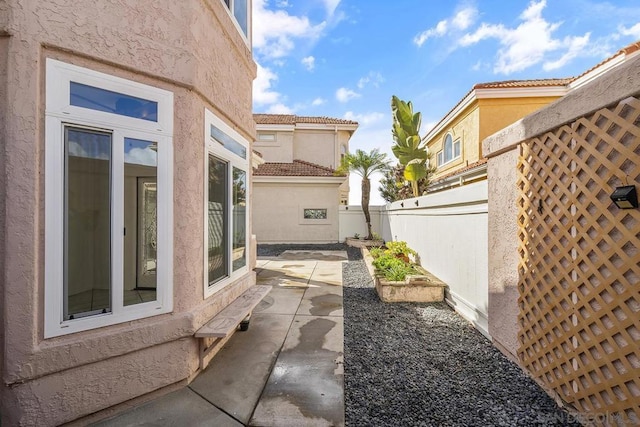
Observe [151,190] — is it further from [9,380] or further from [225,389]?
[225,389]

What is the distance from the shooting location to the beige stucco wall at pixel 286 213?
1852 centimetres

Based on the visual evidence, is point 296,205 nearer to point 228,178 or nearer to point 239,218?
point 239,218

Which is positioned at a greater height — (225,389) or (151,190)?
(151,190)

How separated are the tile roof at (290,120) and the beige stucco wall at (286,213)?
6.44 metres

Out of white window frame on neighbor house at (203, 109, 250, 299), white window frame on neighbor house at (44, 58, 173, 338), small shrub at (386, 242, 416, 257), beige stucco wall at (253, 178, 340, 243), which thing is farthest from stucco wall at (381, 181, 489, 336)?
beige stucco wall at (253, 178, 340, 243)

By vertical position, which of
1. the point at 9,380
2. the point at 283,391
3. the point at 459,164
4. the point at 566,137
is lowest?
the point at 283,391

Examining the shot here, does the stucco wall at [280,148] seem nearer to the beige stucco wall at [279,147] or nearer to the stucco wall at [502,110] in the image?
the beige stucco wall at [279,147]

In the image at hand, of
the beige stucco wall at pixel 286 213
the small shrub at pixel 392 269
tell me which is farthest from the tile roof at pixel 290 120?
the small shrub at pixel 392 269

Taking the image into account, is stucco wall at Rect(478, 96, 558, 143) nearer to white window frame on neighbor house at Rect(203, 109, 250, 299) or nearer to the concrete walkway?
the concrete walkway

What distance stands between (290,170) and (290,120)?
18.4 feet

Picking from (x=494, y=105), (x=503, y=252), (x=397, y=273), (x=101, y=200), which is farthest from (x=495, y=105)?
(x=101, y=200)

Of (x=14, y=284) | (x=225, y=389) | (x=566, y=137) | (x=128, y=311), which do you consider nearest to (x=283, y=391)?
(x=225, y=389)

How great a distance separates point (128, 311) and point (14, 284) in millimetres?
996

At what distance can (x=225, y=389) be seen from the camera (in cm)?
348
